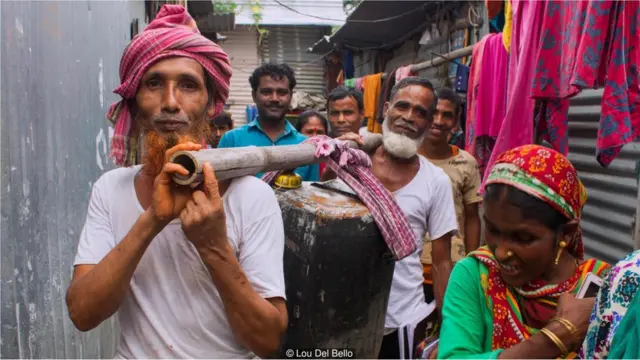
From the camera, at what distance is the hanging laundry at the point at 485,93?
4.35 meters

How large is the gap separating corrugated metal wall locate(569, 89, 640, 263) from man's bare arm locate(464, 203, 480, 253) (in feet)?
3.52

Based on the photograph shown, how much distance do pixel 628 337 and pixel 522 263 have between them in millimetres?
500

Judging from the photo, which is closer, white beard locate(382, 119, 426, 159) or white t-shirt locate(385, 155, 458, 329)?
white t-shirt locate(385, 155, 458, 329)

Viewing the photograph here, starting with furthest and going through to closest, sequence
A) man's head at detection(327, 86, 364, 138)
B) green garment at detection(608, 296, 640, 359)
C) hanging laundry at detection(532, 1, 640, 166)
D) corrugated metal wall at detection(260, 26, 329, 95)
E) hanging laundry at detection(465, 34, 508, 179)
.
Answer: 1. corrugated metal wall at detection(260, 26, 329, 95)
2. man's head at detection(327, 86, 364, 138)
3. hanging laundry at detection(465, 34, 508, 179)
4. hanging laundry at detection(532, 1, 640, 166)
5. green garment at detection(608, 296, 640, 359)

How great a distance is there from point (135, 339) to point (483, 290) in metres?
1.08

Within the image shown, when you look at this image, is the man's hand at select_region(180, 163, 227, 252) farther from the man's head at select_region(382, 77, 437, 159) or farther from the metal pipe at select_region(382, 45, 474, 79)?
the metal pipe at select_region(382, 45, 474, 79)

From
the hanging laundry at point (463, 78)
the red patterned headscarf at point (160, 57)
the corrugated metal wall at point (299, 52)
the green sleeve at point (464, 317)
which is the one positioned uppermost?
the corrugated metal wall at point (299, 52)

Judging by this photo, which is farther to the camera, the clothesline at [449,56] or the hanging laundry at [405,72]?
the hanging laundry at [405,72]

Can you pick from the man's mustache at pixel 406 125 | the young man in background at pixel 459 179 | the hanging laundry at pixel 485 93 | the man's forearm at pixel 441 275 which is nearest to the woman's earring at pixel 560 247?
the man's forearm at pixel 441 275

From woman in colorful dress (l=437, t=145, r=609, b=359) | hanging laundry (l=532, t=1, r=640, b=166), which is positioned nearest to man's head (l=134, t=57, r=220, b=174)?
woman in colorful dress (l=437, t=145, r=609, b=359)

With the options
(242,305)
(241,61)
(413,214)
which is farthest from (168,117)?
(241,61)

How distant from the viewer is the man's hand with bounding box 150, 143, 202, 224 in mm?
1271

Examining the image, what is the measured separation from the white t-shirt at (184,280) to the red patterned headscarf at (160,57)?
0.35 meters

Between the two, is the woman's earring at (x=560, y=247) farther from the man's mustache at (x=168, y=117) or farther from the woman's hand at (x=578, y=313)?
the man's mustache at (x=168, y=117)
